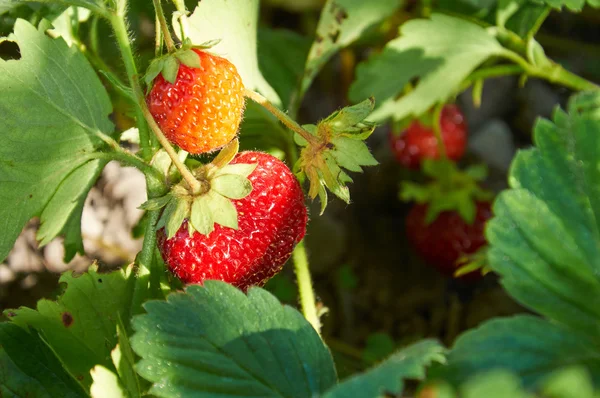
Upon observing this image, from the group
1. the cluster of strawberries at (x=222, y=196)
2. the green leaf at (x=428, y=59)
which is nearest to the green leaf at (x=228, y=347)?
the cluster of strawberries at (x=222, y=196)

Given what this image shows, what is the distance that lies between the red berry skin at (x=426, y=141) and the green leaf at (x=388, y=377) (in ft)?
3.99

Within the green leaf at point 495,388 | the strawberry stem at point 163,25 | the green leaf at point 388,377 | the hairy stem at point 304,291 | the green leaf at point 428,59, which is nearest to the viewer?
the green leaf at point 495,388

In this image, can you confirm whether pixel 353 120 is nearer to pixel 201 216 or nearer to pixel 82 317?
pixel 201 216

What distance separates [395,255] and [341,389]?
128cm

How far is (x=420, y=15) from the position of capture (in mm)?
1714

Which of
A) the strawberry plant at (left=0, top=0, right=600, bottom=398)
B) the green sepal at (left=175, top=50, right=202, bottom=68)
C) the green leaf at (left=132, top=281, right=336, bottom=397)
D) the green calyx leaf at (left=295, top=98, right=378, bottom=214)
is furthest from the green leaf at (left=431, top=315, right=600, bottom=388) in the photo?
the green sepal at (left=175, top=50, right=202, bottom=68)

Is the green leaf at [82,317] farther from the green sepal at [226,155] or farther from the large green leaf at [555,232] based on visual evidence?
the large green leaf at [555,232]

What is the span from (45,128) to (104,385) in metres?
0.36

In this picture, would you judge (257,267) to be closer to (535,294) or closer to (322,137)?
(322,137)

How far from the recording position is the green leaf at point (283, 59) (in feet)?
5.03

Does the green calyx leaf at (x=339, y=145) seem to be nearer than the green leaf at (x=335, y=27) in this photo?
Yes

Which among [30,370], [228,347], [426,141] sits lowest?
[426,141]

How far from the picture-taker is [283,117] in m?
0.92

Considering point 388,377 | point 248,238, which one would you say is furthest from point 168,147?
point 388,377
